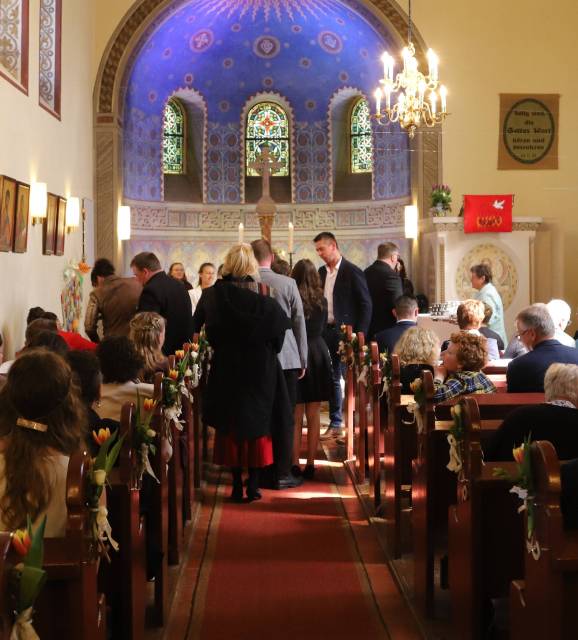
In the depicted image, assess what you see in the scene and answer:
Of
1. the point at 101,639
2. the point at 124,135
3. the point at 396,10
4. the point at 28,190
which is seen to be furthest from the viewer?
the point at 124,135

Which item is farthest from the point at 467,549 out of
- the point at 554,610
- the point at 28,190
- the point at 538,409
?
the point at 28,190

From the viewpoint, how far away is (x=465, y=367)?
552cm

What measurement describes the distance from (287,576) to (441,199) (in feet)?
31.1

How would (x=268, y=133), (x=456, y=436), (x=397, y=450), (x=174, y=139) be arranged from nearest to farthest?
(x=456, y=436) < (x=397, y=450) < (x=174, y=139) < (x=268, y=133)

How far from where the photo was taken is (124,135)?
16.3 m

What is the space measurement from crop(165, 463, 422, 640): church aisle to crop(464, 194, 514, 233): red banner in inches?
278

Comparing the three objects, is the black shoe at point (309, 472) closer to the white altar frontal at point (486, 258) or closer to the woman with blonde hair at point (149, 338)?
the woman with blonde hair at point (149, 338)

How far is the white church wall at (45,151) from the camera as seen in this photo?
10312mm

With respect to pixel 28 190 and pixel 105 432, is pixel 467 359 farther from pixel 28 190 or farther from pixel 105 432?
pixel 28 190

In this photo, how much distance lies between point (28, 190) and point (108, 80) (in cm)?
473

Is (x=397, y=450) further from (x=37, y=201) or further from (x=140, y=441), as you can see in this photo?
(x=37, y=201)

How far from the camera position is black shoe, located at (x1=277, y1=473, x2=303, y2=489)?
7.43 m

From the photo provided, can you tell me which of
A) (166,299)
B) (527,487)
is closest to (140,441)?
(527,487)

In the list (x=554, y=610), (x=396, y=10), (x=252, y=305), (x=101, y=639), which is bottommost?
(x=101, y=639)
